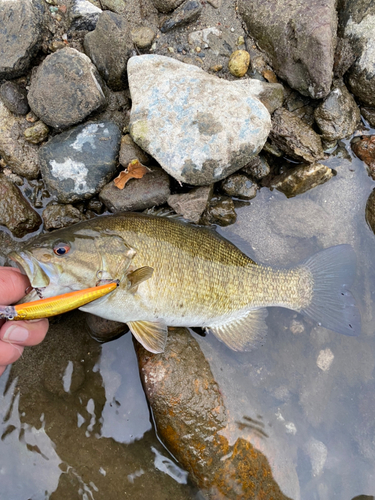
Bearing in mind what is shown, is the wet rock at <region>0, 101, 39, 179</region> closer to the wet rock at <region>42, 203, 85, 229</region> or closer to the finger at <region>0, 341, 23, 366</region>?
the wet rock at <region>42, 203, 85, 229</region>

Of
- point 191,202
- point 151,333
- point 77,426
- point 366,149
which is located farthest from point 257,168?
point 77,426

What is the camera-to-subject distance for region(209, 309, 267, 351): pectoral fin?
3.64 meters

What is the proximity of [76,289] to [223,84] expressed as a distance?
2.30 metres

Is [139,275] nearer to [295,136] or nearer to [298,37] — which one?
[295,136]

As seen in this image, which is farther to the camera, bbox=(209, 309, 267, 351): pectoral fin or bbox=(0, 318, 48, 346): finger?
bbox=(209, 309, 267, 351): pectoral fin

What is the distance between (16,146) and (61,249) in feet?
4.62

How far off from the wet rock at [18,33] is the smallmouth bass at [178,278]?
1.70 m

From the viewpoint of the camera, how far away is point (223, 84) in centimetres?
326

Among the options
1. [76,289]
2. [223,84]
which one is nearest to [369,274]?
[223,84]

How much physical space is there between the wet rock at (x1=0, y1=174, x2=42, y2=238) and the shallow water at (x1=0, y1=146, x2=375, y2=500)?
1082 mm

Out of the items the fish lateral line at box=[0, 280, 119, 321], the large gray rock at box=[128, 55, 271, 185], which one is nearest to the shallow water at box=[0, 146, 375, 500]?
the large gray rock at box=[128, 55, 271, 185]

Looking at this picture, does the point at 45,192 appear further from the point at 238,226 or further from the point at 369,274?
the point at 369,274

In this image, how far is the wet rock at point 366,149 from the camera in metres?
3.73

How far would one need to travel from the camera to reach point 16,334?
9.22 feet
